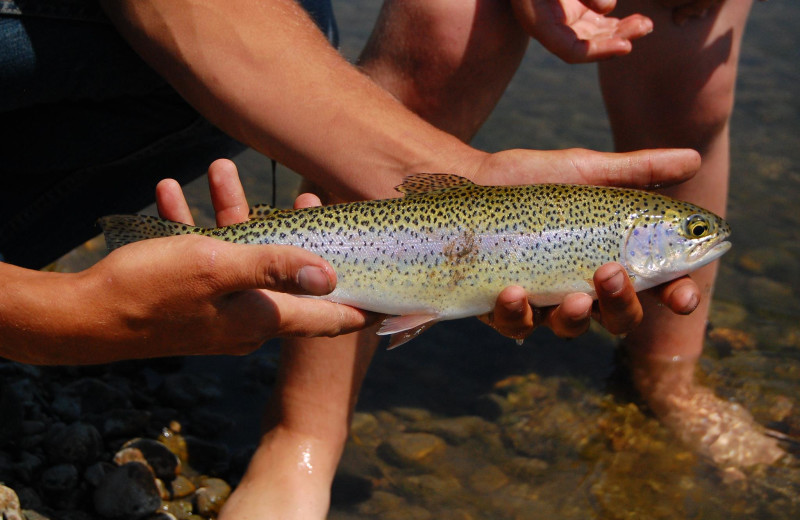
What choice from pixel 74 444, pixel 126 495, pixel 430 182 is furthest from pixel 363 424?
pixel 430 182

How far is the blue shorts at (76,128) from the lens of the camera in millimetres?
3740

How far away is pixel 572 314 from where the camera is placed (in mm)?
3250

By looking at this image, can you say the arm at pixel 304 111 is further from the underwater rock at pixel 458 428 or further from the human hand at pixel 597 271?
the underwater rock at pixel 458 428

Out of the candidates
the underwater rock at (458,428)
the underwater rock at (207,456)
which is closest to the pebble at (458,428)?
the underwater rock at (458,428)

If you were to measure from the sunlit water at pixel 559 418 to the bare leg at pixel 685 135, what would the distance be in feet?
0.49

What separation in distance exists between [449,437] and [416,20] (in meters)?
2.28

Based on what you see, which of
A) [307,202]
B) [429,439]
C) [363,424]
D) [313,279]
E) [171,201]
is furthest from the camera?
[363,424]

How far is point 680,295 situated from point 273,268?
1782 mm

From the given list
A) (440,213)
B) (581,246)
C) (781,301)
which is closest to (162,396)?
(440,213)

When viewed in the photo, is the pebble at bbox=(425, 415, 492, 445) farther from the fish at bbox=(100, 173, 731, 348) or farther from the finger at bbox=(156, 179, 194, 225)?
the finger at bbox=(156, 179, 194, 225)

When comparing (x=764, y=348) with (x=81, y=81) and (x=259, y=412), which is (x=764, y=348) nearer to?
(x=259, y=412)

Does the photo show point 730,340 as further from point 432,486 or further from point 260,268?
point 260,268

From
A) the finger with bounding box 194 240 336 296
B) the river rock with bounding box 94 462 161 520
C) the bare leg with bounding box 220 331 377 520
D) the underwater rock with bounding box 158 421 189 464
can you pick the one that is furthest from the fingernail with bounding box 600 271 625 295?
the underwater rock with bounding box 158 421 189 464

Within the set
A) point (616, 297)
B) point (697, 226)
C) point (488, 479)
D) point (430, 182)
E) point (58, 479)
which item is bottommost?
point (488, 479)
